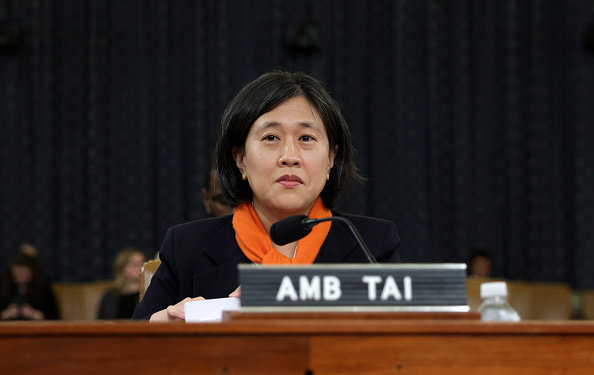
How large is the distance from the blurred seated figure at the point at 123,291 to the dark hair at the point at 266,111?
6.64 ft

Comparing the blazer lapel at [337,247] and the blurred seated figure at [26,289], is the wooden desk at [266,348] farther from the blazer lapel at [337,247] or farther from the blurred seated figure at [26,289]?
the blurred seated figure at [26,289]

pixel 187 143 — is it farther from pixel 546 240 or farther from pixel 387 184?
pixel 546 240

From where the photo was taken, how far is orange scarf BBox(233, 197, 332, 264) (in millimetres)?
1441

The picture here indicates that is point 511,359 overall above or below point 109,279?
above

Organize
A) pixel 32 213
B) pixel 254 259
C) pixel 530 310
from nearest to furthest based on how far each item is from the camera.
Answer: pixel 254 259 < pixel 530 310 < pixel 32 213

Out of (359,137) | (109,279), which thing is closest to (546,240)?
(359,137)

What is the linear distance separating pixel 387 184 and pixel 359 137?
445 mm

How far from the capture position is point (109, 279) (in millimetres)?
5984

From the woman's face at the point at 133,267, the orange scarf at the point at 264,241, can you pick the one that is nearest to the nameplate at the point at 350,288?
the orange scarf at the point at 264,241

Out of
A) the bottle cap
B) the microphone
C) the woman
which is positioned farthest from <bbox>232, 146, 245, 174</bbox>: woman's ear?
the bottle cap

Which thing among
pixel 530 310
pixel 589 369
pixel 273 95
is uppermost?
pixel 273 95

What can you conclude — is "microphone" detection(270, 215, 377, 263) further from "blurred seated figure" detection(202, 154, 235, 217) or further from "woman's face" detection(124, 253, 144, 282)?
"woman's face" detection(124, 253, 144, 282)

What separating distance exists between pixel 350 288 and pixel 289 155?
1.97 ft

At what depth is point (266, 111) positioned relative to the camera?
1.49 meters
